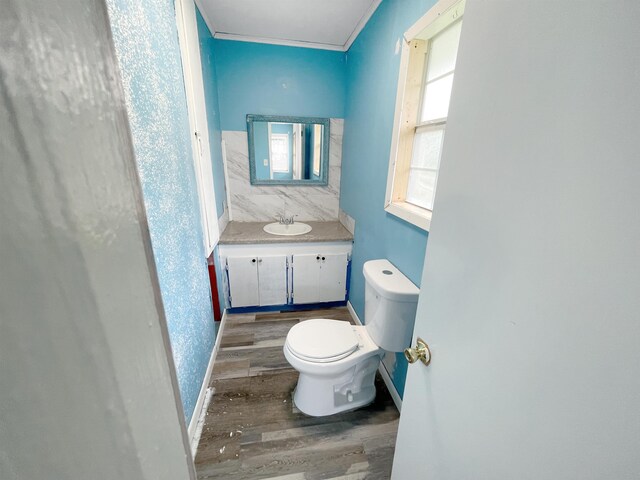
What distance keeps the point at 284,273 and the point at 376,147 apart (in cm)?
125

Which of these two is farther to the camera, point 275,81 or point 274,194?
point 274,194

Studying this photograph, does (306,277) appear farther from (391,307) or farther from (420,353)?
(420,353)

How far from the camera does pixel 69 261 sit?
8.6 inches

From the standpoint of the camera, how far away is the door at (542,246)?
306 mm

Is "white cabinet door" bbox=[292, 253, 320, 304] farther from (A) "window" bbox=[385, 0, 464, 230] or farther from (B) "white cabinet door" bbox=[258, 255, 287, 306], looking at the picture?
(A) "window" bbox=[385, 0, 464, 230]

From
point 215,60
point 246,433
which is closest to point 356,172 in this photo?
point 215,60

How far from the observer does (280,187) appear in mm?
2391

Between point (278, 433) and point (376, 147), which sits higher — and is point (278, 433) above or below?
below

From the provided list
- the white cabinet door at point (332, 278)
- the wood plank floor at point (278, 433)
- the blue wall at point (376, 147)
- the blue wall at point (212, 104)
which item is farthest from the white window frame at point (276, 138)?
the wood plank floor at point (278, 433)

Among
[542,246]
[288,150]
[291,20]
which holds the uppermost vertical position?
[291,20]

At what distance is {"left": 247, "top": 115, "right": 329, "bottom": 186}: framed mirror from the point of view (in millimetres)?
2232

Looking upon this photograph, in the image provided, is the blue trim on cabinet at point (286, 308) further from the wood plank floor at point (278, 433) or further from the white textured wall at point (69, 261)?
the white textured wall at point (69, 261)

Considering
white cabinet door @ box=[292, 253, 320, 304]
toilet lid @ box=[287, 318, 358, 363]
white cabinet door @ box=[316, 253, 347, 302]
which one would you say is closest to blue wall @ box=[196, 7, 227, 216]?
white cabinet door @ box=[292, 253, 320, 304]

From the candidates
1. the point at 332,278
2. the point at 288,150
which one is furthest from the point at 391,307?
the point at 288,150
